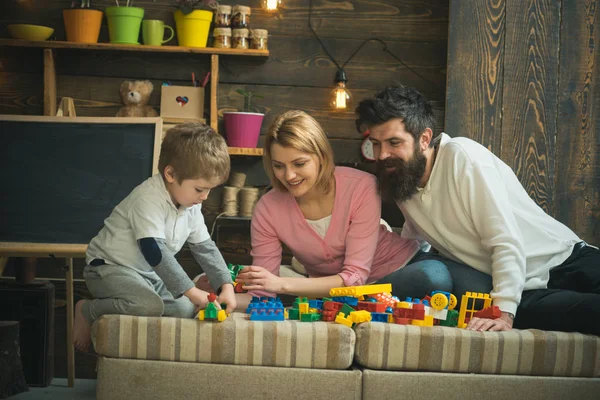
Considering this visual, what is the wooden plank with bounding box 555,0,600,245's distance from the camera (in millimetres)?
3164

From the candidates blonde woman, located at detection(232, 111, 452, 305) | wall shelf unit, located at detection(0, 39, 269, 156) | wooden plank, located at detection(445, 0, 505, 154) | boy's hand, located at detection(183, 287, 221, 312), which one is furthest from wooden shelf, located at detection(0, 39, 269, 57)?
boy's hand, located at detection(183, 287, 221, 312)

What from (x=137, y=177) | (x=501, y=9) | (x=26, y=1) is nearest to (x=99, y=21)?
(x=26, y=1)

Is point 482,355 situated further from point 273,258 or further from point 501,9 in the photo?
point 501,9

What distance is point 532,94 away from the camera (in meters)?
3.19

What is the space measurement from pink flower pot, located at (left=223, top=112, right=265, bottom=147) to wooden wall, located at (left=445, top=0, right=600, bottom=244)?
92 centimetres

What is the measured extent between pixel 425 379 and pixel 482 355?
17 centimetres

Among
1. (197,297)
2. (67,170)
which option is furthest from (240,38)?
(197,297)

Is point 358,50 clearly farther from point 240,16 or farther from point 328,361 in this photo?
point 328,361

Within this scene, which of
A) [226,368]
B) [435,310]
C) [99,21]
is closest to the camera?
[226,368]

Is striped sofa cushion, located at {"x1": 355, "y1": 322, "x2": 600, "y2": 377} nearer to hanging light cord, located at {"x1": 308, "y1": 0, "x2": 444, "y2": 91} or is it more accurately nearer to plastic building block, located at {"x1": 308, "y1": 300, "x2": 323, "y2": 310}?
plastic building block, located at {"x1": 308, "y1": 300, "x2": 323, "y2": 310}

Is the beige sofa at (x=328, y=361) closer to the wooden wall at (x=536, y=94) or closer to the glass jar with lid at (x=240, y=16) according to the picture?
the wooden wall at (x=536, y=94)

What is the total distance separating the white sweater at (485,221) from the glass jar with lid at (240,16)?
1437mm

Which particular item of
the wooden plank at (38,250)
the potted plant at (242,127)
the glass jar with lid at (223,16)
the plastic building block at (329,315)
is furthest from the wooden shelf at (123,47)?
the plastic building block at (329,315)

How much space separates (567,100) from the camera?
125 inches
